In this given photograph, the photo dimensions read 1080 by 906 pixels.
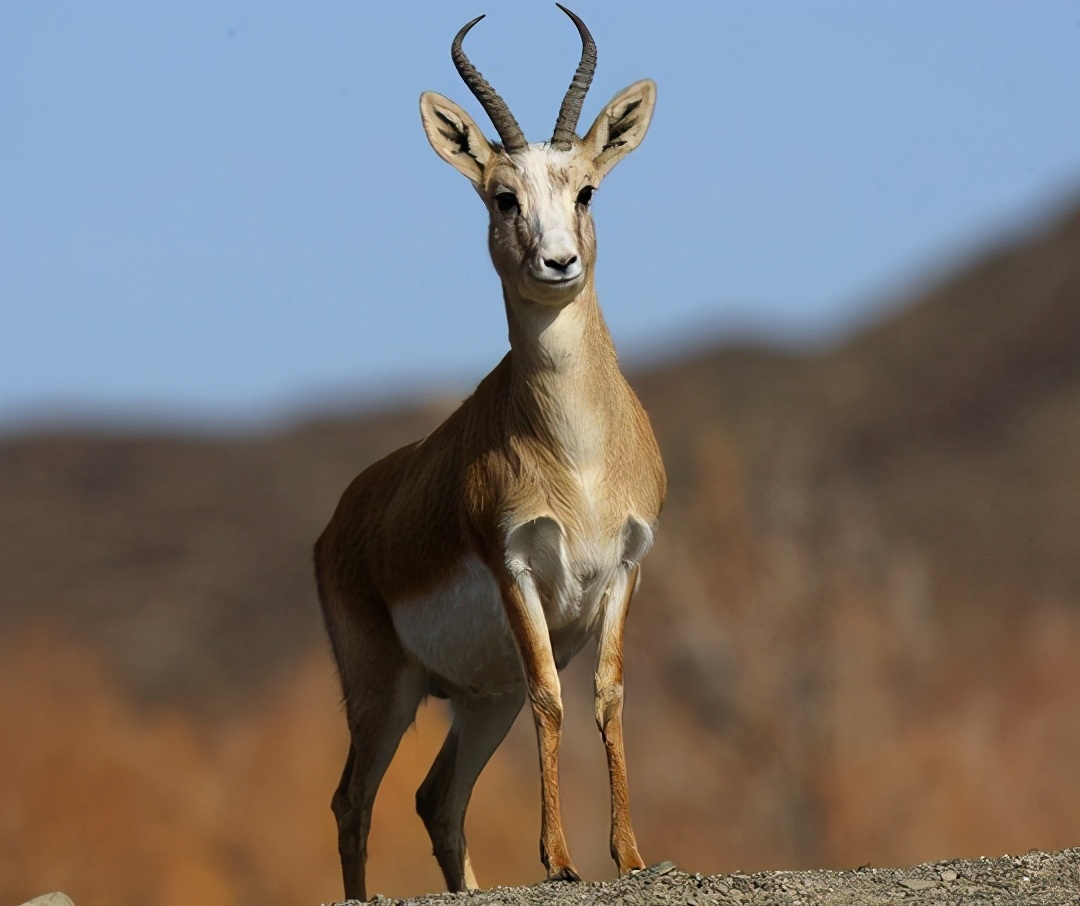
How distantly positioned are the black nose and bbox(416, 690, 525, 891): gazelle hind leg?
12.1 ft

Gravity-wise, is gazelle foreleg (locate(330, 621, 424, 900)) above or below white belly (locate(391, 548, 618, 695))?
below

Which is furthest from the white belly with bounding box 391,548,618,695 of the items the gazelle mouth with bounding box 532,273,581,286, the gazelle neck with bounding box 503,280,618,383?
the gazelle mouth with bounding box 532,273,581,286

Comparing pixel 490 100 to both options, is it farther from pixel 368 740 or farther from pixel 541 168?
pixel 368 740

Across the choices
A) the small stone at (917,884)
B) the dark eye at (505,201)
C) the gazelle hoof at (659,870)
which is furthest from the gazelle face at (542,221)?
the small stone at (917,884)

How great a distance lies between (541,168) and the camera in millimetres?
12164

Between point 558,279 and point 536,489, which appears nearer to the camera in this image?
point 558,279

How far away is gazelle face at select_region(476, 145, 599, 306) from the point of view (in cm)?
1152

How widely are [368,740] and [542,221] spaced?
411 cm

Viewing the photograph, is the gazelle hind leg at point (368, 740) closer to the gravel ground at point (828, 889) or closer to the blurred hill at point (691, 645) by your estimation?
the gravel ground at point (828, 889)

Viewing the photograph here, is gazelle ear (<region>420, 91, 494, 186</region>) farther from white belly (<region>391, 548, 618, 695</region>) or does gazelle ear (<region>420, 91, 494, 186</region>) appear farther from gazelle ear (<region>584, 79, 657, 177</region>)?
white belly (<region>391, 548, 618, 695</region>)

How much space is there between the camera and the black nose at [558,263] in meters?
11.4

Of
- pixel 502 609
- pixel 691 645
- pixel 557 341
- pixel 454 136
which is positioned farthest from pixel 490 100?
pixel 691 645

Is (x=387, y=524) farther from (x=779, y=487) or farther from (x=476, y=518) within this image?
(x=779, y=487)

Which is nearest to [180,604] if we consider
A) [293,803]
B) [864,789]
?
[293,803]
